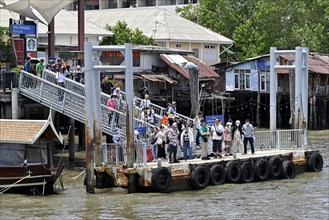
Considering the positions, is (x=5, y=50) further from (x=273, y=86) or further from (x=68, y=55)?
(x=273, y=86)

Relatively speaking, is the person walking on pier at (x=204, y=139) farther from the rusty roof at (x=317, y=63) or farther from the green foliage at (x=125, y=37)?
the green foliage at (x=125, y=37)

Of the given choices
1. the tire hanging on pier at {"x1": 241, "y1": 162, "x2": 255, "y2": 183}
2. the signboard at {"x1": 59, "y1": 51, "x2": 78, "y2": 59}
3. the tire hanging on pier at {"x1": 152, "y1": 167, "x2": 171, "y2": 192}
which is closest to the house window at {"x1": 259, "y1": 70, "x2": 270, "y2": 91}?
the signboard at {"x1": 59, "y1": 51, "x2": 78, "y2": 59}

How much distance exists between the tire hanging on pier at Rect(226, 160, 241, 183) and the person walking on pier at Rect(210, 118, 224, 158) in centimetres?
68

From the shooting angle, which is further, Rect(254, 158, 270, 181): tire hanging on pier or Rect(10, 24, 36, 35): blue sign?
Rect(10, 24, 36, 35): blue sign

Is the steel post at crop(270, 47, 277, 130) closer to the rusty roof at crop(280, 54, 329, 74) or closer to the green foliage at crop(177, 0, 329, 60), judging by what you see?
the rusty roof at crop(280, 54, 329, 74)

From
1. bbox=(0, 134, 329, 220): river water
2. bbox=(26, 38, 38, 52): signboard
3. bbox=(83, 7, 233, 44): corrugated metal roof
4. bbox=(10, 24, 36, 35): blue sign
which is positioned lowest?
bbox=(0, 134, 329, 220): river water

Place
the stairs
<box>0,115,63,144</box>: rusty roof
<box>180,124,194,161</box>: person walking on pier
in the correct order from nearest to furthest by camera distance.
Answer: <box>0,115,63,144</box>: rusty roof < <box>180,124,194,161</box>: person walking on pier < the stairs

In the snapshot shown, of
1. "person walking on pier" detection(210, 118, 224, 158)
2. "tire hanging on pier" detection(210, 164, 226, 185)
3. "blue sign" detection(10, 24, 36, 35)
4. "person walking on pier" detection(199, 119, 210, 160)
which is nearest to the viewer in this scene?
"tire hanging on pier" detection(210, 164, 226, 185)

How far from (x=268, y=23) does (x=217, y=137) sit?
43.5 meters

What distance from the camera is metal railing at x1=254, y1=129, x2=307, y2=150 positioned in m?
38.3

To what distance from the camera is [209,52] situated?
76000mm

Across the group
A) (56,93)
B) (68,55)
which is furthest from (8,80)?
(68,55)

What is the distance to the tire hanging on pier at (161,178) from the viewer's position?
1228 inches

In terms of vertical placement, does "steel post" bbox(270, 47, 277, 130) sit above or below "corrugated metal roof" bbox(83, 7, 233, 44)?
below
